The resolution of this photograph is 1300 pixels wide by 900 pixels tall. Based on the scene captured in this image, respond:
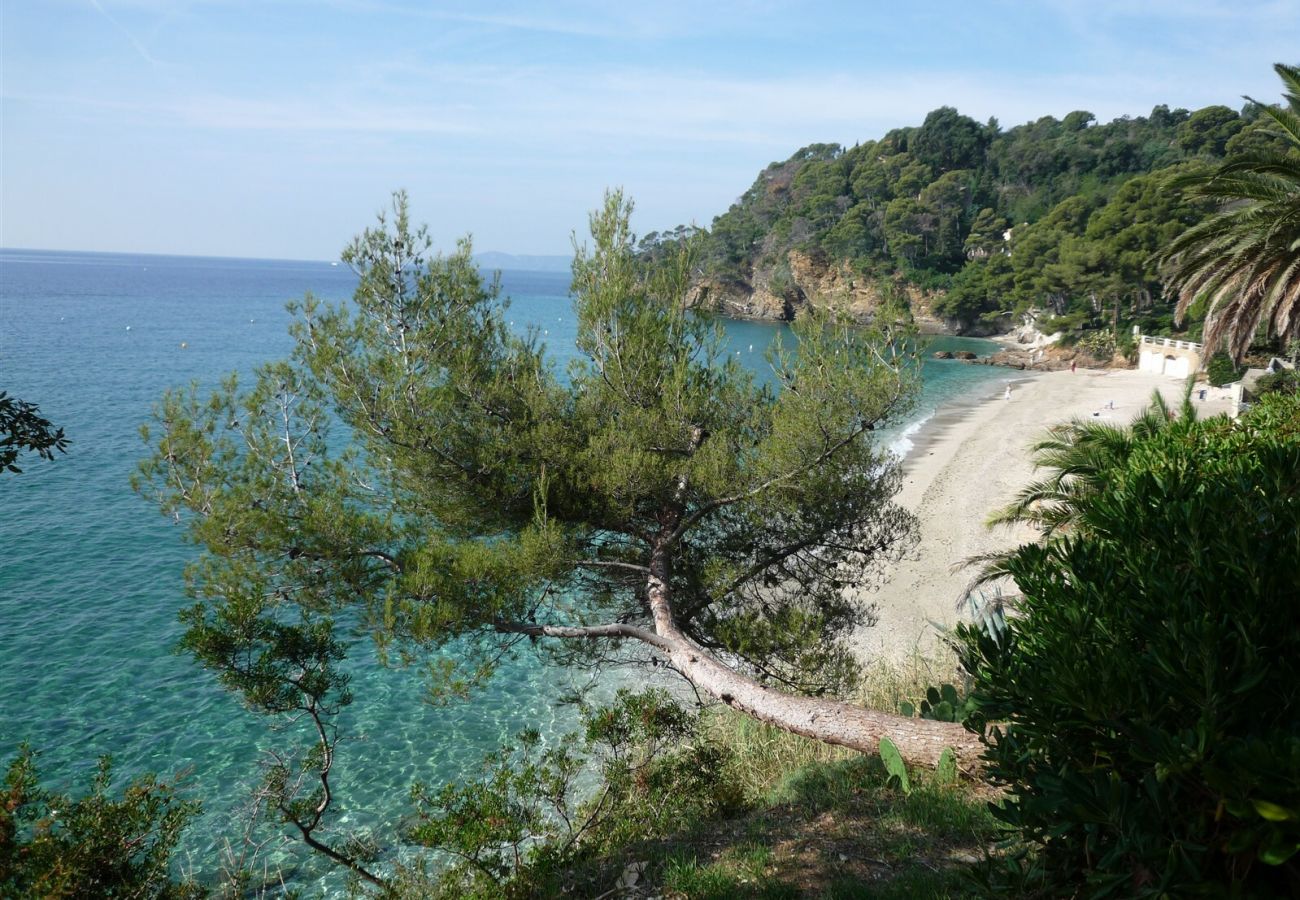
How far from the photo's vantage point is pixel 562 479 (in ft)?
29.0

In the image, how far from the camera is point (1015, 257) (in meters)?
63.3

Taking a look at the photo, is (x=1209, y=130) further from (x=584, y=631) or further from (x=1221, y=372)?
(x=584, y=631)

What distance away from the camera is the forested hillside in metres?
53.6

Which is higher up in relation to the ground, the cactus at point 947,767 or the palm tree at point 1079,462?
the palm tree at point 1079,462

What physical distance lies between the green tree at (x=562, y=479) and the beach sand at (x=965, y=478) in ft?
6.02

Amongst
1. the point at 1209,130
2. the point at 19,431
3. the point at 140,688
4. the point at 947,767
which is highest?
the point at 1209,130

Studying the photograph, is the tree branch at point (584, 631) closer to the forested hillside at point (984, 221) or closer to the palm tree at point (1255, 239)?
the palm tree at point (1255, 239)

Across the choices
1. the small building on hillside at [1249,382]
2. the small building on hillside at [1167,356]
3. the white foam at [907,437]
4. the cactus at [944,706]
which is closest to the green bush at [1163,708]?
the cactus at [944,706]

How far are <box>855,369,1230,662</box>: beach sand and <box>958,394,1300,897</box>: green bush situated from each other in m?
6.52

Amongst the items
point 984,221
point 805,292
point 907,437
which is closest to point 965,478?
point 907,437

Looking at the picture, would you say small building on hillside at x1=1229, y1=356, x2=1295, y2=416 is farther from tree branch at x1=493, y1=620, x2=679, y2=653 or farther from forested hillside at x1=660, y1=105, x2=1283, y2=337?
tree branch at x1=493, y1=620, x2=679, y2=653

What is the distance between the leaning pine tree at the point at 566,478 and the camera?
7.62 metres

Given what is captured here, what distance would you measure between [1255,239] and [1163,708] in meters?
12.3

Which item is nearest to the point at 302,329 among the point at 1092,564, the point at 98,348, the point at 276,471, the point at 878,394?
the point at 276,471
